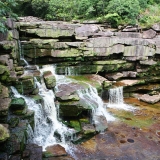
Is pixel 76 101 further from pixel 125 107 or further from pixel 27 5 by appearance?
pixel 27 5

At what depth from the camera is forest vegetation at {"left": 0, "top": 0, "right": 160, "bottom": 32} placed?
13648mm

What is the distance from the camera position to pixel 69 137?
7.32 metres

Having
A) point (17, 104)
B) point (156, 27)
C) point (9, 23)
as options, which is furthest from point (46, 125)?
point (156, 27)

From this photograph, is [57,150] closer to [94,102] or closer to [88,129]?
[88,129]

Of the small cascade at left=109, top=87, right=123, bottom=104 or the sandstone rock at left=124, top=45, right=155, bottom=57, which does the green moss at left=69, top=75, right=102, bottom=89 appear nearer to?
the small cascade at left=109, top=87, right=123, bottom=104

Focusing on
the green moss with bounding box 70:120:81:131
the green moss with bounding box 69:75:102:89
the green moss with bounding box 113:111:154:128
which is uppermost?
the green moss with bounding box 69:75:102:89

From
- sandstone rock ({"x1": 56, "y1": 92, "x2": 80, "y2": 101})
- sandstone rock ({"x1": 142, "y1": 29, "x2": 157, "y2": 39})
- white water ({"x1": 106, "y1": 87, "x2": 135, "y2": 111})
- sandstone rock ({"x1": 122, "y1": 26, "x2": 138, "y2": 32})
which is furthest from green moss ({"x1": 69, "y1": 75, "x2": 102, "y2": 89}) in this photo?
sandstone rock ({"x1": 142, "y1": 29, "x2": 157, "y2": 39})

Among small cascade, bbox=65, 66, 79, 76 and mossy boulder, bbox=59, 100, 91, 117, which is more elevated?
small cascade, bbox=65, 66, 79, 76

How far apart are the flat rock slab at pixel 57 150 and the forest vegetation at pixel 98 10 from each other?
9884 millimetres

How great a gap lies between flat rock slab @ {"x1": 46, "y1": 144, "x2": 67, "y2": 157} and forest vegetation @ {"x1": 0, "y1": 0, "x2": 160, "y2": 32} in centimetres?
988

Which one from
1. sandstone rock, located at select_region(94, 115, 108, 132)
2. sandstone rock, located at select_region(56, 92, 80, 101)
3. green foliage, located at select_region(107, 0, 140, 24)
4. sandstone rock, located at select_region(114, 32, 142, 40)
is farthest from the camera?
green foliage, located at select_region(107, 0, 140, 24)

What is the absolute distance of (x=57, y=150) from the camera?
21.8 feet

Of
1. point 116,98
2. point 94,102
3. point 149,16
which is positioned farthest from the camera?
point 149,16

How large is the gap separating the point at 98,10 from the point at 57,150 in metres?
11.6
